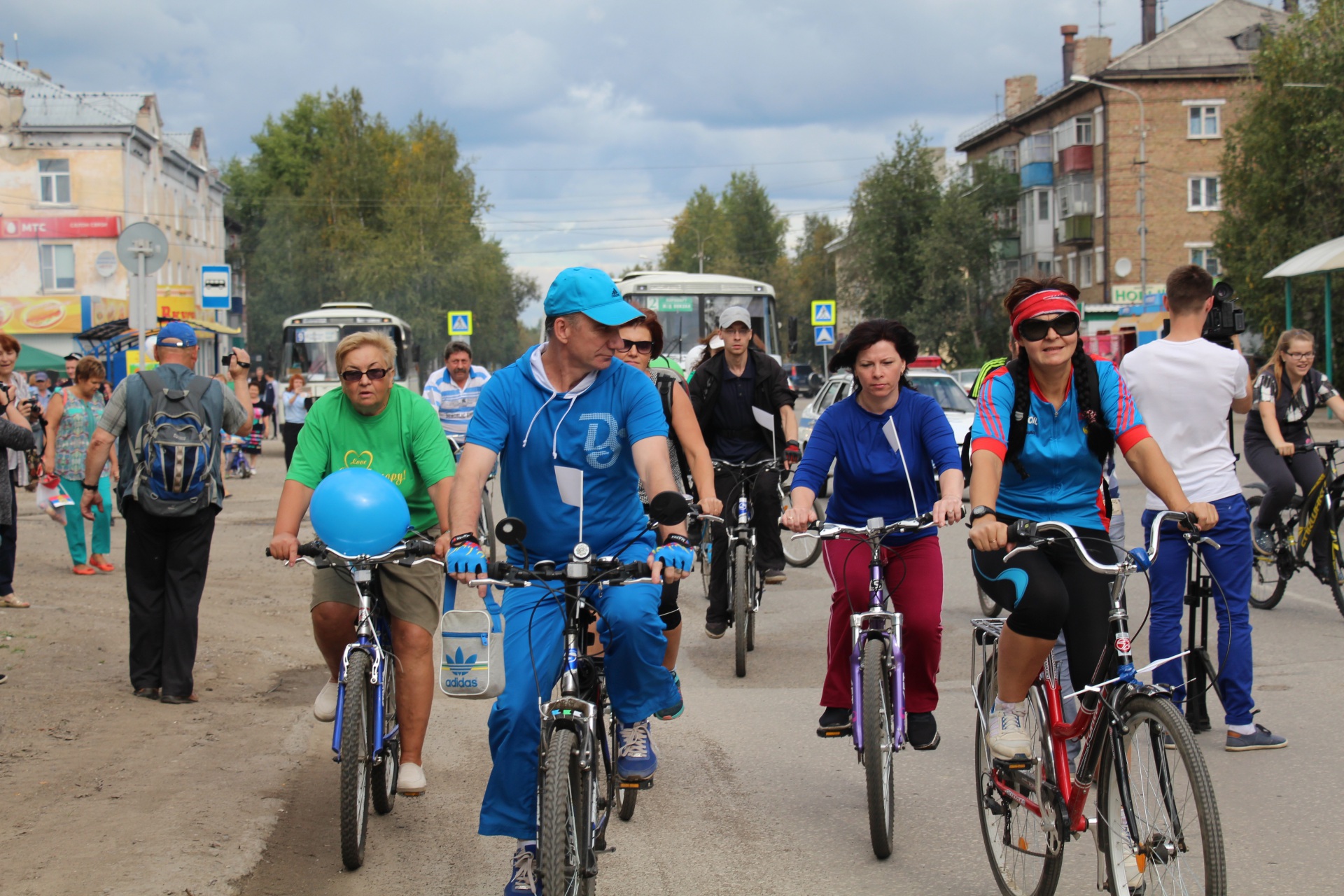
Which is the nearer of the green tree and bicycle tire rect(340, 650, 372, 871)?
bicycle tire rect(340, 650, 372, 871)

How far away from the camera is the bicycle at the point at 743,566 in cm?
810

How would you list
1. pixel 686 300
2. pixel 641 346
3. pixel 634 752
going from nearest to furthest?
pixel 634 752 < pixel 641 346 < pixel 686 300

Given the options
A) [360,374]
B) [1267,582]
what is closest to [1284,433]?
[1267,582]

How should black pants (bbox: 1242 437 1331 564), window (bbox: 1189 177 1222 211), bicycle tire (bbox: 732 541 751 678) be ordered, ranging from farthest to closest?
window (bbox: 1189 177 1222 211)
black pants (bbox: 1242 437 1331 564)
bicycle tire (bbox: 732 541 751 678)

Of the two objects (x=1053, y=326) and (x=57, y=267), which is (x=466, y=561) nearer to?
(x=1053, y=326)

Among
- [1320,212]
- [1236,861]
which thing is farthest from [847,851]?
[1320,212]

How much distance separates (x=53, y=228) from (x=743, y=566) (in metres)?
50.5

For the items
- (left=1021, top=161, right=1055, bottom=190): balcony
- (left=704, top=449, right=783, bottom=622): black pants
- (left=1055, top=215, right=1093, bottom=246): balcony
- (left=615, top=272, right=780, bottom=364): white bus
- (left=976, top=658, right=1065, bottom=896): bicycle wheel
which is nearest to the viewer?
(left=976, top=658, right=1065, bottom=896): bicycle wheel

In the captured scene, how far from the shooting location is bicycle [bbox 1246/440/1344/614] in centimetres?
903

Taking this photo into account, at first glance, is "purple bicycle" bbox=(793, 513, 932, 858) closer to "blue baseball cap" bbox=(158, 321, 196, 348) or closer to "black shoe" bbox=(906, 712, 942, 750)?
"black shoe" bbox=(906, 712, 942, 750)

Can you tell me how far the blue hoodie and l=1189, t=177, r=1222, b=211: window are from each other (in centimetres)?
5578

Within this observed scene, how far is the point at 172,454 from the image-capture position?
23.7 ft

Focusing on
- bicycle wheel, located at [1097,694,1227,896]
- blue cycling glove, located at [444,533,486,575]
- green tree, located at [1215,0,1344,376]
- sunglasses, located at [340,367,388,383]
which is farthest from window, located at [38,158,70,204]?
bicycle wheel, located at [1097,694,1227,896]

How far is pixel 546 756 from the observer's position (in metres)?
3.71
